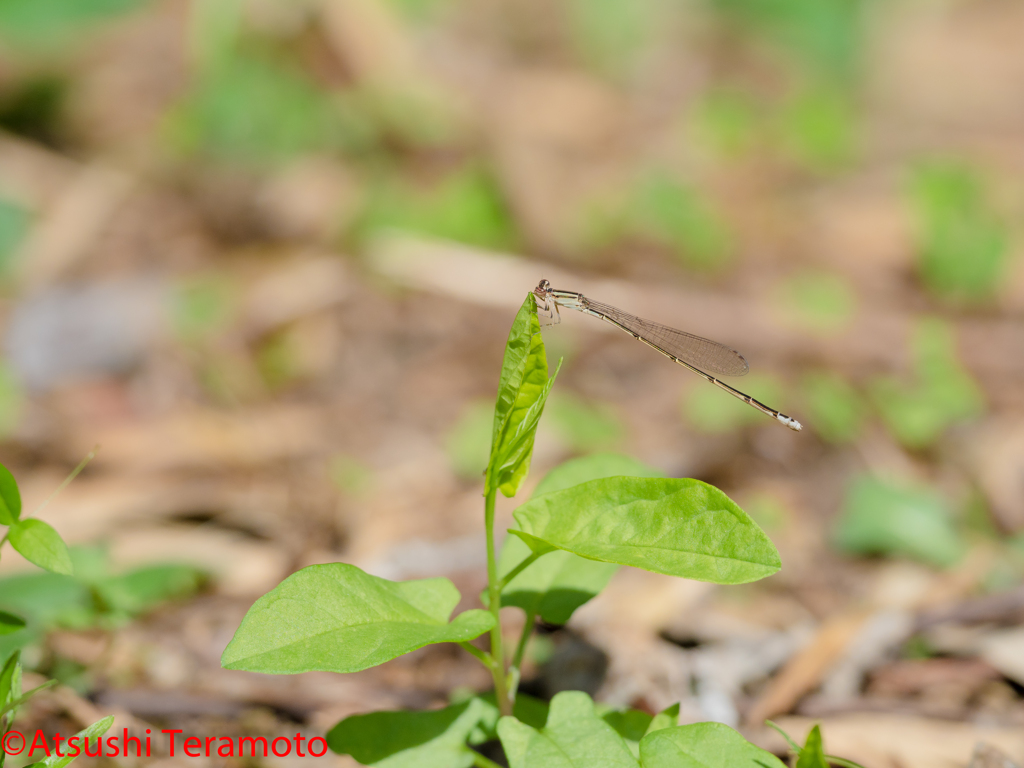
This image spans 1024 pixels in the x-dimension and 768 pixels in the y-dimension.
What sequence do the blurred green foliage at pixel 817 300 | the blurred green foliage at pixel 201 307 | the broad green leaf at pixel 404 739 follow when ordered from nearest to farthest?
the broad green leaf at pixel 404 739, the blurred green foliage at pixel 201 307, the blurred green foliage at pixel 817 300

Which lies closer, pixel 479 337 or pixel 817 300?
pixel 479 337

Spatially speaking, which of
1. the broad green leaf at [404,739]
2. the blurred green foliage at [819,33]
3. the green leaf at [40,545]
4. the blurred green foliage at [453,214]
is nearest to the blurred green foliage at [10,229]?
the blurred green foliage at [453,214]

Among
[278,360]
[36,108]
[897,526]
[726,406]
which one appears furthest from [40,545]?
[36,108]

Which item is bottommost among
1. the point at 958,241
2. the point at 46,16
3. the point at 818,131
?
the point at 958,241

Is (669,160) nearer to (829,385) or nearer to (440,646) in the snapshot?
(829,385)

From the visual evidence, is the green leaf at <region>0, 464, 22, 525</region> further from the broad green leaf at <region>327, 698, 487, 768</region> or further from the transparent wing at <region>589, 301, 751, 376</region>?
the transparent wing at <region>589, 301, 751, 376</region>

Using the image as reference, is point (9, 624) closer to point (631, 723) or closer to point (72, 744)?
point (72, 744)

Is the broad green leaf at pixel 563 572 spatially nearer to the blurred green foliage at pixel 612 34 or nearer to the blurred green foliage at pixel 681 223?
the blurred green foliage at pixel 681 223
